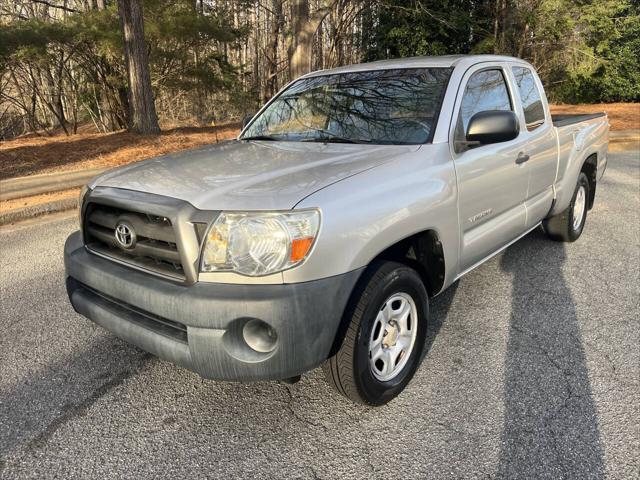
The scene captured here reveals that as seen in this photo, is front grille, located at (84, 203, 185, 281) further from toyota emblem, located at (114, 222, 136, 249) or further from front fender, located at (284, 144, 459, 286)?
front fender, located at (284, 144, 459, 286)

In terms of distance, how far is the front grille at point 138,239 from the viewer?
2.30m

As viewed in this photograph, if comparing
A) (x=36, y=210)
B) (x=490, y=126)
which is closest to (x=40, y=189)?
(x=36, y=210)

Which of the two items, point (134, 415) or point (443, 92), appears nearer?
point (134, 415)

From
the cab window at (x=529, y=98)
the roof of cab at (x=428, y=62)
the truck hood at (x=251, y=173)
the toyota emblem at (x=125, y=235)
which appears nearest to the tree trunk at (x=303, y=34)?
the cab window at (x=529, y=98)

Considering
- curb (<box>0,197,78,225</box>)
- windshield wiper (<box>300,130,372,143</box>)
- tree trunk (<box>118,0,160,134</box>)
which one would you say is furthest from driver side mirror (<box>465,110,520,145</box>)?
tree trunk (<box>118,0,160,134</box>)

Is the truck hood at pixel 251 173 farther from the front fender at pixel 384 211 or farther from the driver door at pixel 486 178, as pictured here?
the driver door at pixel 486 178

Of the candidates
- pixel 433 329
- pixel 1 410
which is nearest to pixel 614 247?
pixel 433 329

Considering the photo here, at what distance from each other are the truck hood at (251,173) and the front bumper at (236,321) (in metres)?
0.39

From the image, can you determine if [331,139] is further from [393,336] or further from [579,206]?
[579,206]

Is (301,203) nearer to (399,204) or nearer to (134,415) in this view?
(399,204)

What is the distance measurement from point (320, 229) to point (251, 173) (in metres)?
0.64

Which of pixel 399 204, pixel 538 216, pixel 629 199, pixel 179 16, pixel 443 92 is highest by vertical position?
pixel 179 16

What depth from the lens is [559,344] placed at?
3.23 metres

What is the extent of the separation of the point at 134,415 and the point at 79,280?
800mm
